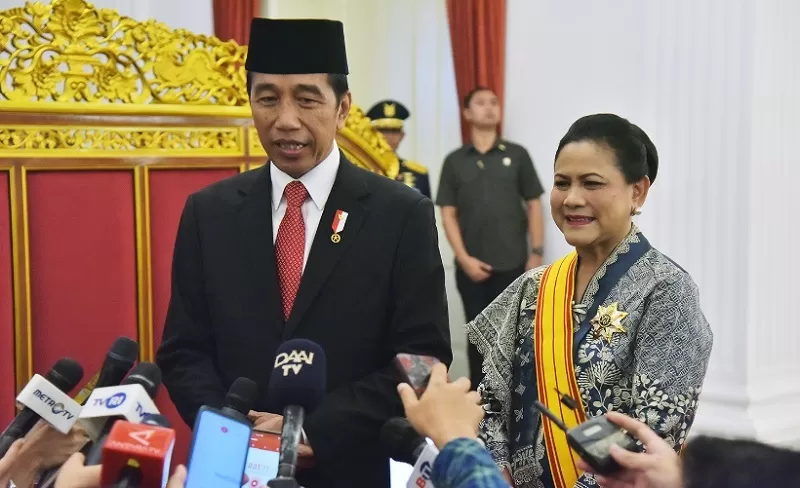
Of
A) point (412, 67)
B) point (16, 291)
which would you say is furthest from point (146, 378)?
point (412, 67)

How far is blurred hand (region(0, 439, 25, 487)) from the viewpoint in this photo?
1.14 meters

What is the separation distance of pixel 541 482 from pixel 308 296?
18.8 inches

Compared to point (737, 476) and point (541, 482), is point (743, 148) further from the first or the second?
point (737, 476)

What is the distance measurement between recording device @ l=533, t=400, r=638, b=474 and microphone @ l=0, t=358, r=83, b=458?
498mm

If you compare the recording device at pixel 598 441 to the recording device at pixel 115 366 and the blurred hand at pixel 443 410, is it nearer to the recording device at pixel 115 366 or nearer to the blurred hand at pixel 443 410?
the blurred hand at pixel 443 410

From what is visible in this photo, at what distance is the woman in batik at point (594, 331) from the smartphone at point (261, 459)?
421mm

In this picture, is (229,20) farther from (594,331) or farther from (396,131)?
(594,331)

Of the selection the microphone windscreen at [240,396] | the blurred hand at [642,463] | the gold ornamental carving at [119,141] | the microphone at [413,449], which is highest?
the gold ornamental carving at [119,141]

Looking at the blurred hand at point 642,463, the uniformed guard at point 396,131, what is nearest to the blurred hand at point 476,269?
the uniformed guard at point 396,131

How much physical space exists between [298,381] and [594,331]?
66 cm

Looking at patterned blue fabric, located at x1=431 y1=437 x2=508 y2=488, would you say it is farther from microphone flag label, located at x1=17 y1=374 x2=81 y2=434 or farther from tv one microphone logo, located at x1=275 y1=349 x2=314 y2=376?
microphone flag label, located at x1=17 y1=374 x2=81 y2=434

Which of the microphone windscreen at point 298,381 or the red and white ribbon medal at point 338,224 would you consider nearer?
the microphone windscreen at point 298,381

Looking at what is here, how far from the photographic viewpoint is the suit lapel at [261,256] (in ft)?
5.42

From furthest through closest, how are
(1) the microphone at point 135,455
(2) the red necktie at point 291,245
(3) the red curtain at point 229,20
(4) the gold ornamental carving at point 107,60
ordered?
(3) the red curtain at point 229,20 < (4) the gold ornamental carving at point 107,60 < (2) the red necktie at point 291,245 < (1) the microphone at point 135,455
